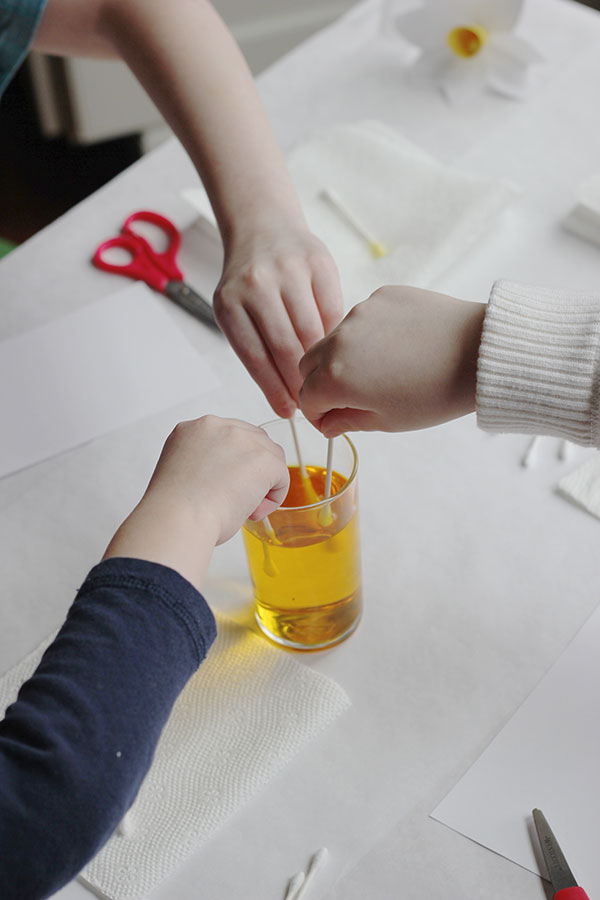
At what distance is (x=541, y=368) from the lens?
21.6 inches

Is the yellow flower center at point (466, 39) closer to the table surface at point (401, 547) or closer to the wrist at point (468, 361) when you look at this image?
the table surface at point (401, 547)

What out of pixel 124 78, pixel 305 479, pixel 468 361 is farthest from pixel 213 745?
pixel 124 78

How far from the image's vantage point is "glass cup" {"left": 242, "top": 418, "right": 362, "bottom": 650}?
56 centimetres

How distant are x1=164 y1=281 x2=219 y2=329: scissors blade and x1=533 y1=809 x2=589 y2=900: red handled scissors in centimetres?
48

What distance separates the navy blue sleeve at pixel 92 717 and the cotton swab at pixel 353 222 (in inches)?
18.1

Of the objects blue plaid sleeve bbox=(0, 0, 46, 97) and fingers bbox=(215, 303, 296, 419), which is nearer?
fingers bbox=(215, 303, 296, 419)

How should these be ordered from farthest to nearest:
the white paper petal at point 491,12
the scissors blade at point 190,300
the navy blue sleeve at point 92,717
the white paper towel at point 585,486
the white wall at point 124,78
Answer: the white wall at point 124,78 → the white paper petal at point 491,12 → the scissors blade at point 190,300 → the white paper towel at point 585,486 → the navy blue sleeve at point 92,717

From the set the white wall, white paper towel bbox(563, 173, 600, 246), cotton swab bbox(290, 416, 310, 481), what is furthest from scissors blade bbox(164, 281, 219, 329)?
the white wall

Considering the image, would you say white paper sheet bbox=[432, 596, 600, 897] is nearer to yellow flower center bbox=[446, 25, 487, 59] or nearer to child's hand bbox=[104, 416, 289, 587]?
child's hand bbox=[104, 416, 289, 587]

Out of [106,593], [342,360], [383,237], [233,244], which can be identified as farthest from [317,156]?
[106,593]

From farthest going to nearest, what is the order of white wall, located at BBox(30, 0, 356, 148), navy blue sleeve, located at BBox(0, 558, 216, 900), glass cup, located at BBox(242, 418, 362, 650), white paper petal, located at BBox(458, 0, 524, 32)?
white wall, located at BBox(30, 0, 356, 148), white paper petal, located at BBox(458, 0, 524, 32), glass cup, located at BBox(242, 418, 362, 650), navy blue sleeve, located at BBox(0, 558, 216, 900)

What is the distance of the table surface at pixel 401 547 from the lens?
1.73 ft

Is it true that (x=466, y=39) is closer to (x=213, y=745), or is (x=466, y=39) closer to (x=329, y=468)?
(x=329, y=468)

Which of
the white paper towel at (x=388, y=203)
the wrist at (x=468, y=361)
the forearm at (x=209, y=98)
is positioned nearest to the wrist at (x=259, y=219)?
the forearm at (x=209, y=98)
